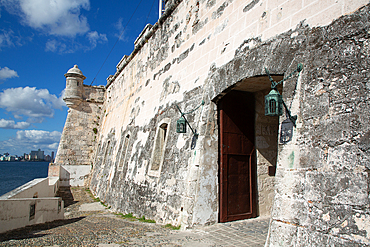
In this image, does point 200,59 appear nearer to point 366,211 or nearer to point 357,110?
point 357,110

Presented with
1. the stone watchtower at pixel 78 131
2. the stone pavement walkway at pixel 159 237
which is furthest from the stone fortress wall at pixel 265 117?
the stone watchtower at pixel 78 131

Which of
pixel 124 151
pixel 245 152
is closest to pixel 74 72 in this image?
pixel 124 151

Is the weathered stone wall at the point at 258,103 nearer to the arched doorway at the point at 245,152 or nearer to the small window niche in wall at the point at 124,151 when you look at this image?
the arched doorway at the point at 245,152

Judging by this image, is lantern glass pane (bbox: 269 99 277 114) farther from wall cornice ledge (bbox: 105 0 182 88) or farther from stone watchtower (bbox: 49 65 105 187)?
stone watchtower (bbox: 49 65 105 187)

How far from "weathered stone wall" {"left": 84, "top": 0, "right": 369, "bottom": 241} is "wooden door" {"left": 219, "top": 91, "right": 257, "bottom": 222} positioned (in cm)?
18

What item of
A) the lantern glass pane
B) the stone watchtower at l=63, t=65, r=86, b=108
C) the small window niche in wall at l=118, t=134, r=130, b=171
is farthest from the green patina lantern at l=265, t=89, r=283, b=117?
the stone watchtower at l=63, t=65, r=86, b=108

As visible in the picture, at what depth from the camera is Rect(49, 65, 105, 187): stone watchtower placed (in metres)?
15.8

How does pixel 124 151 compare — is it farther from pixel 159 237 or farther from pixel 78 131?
pixel 78 131

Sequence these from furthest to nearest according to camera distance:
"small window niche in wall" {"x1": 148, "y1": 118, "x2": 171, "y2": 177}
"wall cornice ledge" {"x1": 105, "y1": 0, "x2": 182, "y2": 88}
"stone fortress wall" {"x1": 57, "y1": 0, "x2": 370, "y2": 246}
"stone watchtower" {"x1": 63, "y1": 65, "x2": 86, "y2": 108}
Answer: "stone watchtower" {"x1": 63, "y1": 65, "x2": 86, "y2": 108} → "wall cornice ledge" {"x1": 105, "y1": 0, "x2": 182, "y2": 88} → "small window niche in wall" {"x1": 148, "y1": 118, "x2": 171, "y2": 177} → "stone fortress wall" {"x1": 57, "y1": 0, "x2": 370, "y2": 246}

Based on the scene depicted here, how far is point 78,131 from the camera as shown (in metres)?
16.8

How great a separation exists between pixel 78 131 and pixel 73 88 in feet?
8.87

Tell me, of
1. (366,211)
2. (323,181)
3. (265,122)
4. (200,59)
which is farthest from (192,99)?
(366,211)

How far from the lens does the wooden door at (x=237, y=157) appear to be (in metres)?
4.86

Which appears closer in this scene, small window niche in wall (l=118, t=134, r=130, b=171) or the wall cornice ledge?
the wall cornice ledge
